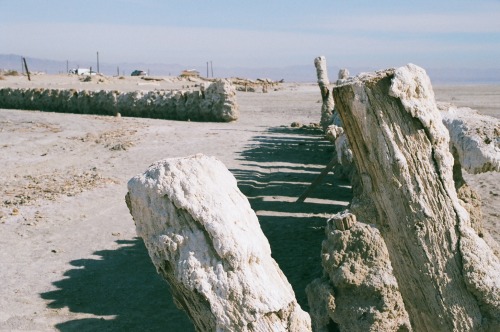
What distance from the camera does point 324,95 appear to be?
17.8 metres

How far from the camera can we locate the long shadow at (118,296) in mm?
6699

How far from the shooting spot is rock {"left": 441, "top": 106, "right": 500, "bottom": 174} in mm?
5289

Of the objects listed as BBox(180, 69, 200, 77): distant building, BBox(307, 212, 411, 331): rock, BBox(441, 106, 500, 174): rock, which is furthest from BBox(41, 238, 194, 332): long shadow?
BBox(180, 69, 200, 77): distant building

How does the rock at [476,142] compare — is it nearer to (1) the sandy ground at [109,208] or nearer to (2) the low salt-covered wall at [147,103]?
(1) the sandy ground at [109,208]

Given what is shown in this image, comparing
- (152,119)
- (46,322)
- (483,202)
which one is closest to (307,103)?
(152,119)

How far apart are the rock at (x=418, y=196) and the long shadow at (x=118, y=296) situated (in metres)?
3.32

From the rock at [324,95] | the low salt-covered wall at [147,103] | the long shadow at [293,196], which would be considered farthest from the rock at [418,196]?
the low salt-covered wall at [147,103]

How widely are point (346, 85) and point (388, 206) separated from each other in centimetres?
73

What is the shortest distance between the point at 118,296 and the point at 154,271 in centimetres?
82

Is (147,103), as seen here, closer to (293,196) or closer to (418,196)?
(293,196)

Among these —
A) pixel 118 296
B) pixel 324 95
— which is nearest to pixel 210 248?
pixel 118 296

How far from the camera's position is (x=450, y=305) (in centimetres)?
369

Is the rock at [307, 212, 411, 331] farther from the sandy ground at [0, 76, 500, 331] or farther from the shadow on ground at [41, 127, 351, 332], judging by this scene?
the sandy ground at [0, 76, 500, 331]

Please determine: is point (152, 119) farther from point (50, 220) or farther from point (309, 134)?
point (50, 220)
